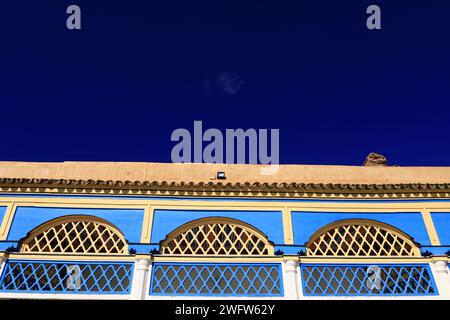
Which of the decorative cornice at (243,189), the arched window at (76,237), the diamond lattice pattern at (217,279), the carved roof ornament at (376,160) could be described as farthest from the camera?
the carved roof ornament at (376,160)

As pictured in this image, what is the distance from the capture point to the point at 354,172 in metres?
7.88

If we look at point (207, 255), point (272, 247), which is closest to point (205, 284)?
point (207, 255)

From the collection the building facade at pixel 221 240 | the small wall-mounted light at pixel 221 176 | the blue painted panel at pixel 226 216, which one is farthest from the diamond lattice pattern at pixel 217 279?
the small wall-mounted light at pixel 221 176

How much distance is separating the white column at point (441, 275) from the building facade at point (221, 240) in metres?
0.02

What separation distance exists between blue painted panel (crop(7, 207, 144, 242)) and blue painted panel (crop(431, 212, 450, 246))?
4.81 meters

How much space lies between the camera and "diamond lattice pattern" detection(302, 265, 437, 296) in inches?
222

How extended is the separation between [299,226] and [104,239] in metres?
3.16

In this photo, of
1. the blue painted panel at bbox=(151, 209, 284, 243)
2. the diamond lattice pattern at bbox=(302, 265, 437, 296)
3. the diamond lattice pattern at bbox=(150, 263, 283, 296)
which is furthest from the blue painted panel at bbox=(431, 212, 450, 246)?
the diamond lattice pattern at bbox=(150, 263, 283, 296)

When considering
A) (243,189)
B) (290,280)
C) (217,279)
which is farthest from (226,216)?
(290,280)

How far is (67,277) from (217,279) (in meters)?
2.24

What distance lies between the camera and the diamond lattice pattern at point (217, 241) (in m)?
5.98

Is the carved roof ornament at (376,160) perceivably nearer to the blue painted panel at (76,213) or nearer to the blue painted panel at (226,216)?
the blue painted panel at (226,216)

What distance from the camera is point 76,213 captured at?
20.1 feet
